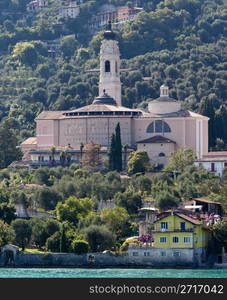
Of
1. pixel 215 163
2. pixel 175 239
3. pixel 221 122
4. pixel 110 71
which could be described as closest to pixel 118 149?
pixel 215 163

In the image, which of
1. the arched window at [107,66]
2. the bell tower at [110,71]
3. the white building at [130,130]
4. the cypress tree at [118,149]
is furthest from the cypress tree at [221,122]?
the arched window at [107,66]

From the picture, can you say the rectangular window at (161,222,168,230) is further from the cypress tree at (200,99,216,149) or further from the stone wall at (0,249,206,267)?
the cypress tree at (200,99,216,149)

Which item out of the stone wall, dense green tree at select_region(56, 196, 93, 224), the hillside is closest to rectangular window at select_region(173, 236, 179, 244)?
the stone wall

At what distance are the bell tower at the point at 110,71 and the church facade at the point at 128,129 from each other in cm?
582

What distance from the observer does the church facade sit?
142250 mm

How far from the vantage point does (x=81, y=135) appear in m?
145

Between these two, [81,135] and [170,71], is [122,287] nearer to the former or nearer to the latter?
[81,135]

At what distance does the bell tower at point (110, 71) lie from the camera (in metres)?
156

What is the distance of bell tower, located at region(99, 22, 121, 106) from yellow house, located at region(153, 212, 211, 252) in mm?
49117

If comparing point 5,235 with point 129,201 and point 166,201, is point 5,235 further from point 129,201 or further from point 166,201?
point 166,201

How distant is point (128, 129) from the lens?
144 m

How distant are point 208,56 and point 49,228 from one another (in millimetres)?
81004

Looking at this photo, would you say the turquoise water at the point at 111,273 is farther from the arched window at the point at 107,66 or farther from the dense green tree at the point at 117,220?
the arched window at the point at 107,66

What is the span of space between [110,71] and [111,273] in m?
60.1
